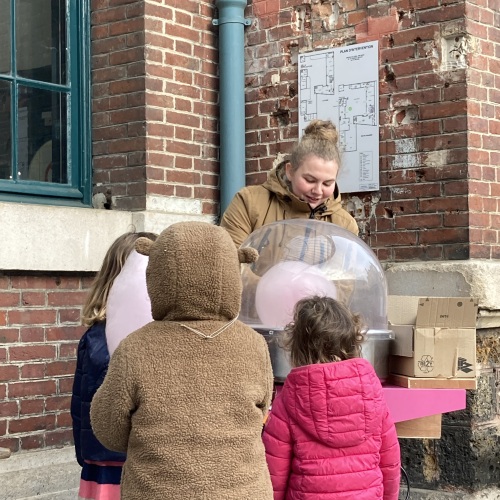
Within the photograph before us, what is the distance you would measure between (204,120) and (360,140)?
3.30 feet

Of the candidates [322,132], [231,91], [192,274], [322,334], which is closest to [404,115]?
[231,91]

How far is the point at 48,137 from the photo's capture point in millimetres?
5688

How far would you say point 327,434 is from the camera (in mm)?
3328

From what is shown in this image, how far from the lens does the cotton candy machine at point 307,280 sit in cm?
373

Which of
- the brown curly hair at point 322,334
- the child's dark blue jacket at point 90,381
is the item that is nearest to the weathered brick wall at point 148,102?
the child's dark blue jacket at point 90,381

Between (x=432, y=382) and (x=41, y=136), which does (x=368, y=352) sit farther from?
(x=41, y=136)

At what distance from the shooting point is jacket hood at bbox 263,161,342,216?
14.8 ft

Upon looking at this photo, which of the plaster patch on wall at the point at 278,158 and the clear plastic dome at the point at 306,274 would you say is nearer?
the clear plastic dome at the point at 306,274

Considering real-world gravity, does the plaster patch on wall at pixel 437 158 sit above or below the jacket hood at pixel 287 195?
above

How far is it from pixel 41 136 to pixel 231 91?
4.11ft

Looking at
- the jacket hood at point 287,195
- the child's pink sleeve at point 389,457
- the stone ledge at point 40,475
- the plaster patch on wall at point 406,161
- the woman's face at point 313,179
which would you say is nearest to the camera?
the child's pink sleeve at point 389,457

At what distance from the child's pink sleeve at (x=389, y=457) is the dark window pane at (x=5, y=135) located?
9.37ft

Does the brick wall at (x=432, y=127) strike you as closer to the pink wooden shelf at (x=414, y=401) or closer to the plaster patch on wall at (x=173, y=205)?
the plaster patch on wall at (x=173, y=205)

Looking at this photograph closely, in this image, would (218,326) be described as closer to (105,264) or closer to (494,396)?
(105,264)
